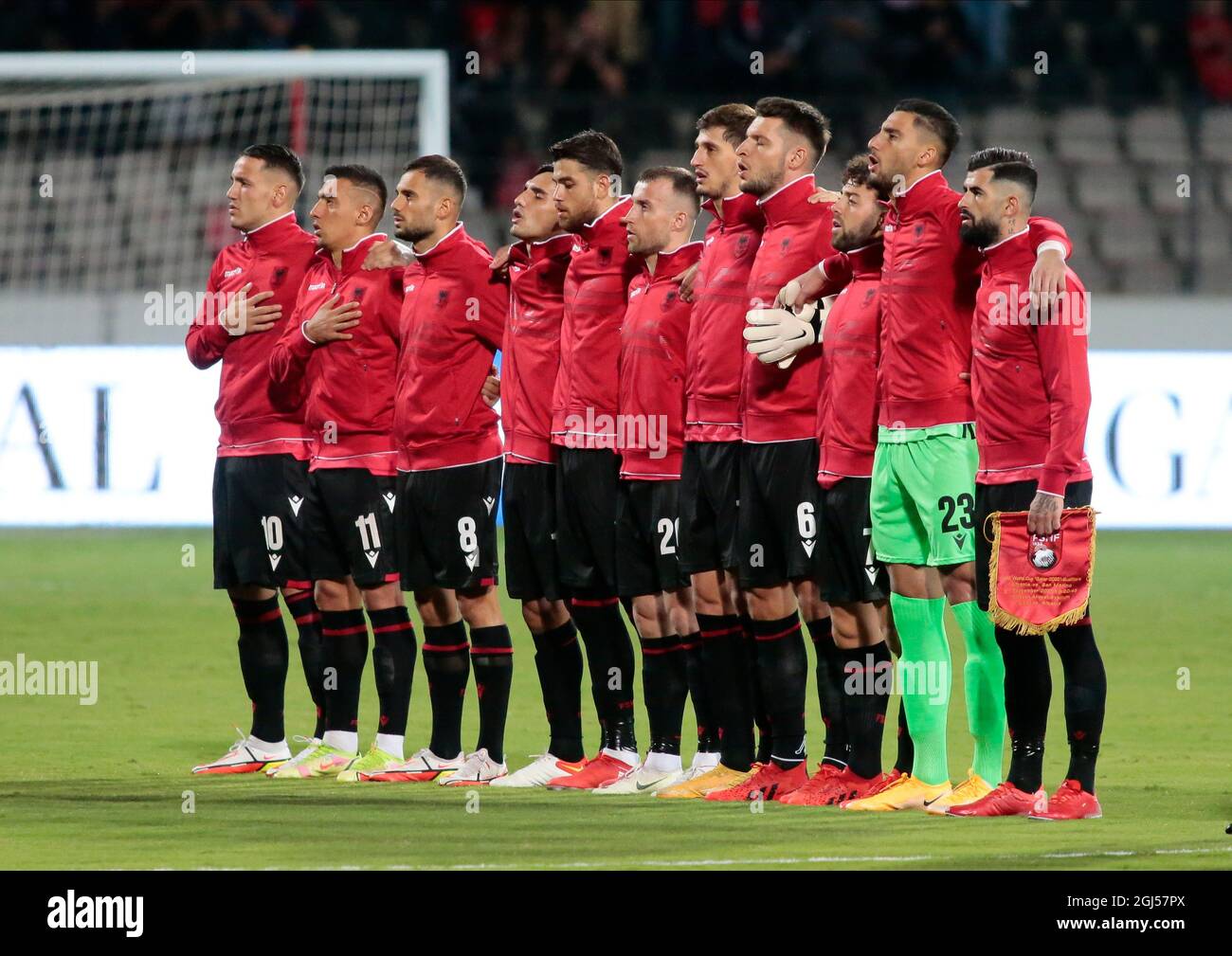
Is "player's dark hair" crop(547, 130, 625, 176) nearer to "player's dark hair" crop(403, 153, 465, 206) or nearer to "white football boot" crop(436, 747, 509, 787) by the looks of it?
"player's dark hair" crop(403, 153, 465, 206)

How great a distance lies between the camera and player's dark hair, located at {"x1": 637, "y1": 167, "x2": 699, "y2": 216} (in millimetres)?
8172

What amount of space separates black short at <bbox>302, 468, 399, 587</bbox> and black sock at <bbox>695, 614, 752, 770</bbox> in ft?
4.41

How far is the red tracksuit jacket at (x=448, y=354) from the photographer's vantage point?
27.5ft

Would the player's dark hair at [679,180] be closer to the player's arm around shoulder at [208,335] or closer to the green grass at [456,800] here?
the player's arm around shoulder at [208,335]

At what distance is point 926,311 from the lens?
742cm

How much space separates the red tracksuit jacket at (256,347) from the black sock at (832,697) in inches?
94.3

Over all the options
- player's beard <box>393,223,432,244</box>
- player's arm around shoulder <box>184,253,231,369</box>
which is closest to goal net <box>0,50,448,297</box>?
player's arm around shoulder <box>184,253,231,369</box>

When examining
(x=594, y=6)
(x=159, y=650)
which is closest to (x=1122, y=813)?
(x=159, y=650)

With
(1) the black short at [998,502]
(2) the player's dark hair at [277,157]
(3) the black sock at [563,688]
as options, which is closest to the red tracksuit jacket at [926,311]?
(1) the black short at [998,502]

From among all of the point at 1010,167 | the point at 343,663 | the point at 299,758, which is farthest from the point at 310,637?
the point at 1010,167

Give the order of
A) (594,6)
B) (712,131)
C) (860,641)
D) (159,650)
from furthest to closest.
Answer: (594,6) < (159,650) < (712,131) < (860,641)

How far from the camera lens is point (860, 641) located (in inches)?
299

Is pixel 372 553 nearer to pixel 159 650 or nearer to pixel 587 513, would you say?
pixel 587 513

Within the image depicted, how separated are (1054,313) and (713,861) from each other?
2078mm
